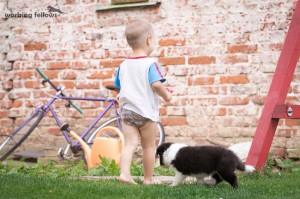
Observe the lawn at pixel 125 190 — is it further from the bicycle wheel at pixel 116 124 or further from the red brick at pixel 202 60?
the red brick at pixel 202 60

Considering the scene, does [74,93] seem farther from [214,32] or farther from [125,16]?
[214,32]

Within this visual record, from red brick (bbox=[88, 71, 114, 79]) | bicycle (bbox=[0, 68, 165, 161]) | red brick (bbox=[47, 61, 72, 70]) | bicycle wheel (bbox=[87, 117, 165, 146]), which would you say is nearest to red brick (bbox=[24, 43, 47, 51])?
red brick (bbox=[47, 61, 72, 70])

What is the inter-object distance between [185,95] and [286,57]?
203 centimetres

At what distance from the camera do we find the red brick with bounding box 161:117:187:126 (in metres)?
8.34

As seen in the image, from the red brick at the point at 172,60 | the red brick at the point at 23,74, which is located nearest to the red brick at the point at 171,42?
the red brick at the point at 172,60

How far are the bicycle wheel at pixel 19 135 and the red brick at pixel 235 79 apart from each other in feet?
7.52

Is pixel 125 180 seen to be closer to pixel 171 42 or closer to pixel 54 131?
pixel 171 42

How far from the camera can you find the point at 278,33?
25.8ft

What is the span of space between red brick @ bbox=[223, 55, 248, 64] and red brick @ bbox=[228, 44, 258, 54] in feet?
0.19

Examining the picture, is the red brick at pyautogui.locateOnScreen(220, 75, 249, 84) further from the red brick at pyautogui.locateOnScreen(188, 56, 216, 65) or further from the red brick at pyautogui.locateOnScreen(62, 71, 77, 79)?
the red brick at pyautogui.locateOnScreen(62, 71, 77, 79)

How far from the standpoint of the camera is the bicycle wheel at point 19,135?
8500 millimetres

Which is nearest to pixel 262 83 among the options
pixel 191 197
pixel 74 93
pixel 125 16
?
pixel 125 16

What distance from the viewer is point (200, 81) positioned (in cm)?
824

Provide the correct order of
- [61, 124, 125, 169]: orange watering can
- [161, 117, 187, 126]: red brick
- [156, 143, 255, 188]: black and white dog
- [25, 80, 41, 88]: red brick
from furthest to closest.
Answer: [25, 80, 41, 88]: red brick < [161, 117, 187, 126]: red brick < [61, 124, 125, 169]: orange watering can < [156, 143, 255, 188]: black and white dog
